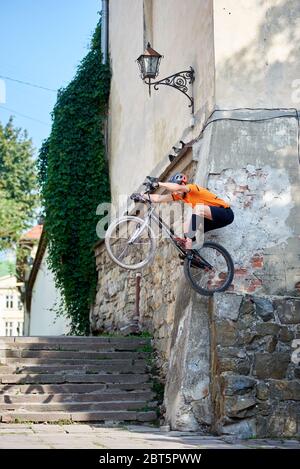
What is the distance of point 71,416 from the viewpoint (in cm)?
940

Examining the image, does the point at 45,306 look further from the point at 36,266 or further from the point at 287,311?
the point at 287,311

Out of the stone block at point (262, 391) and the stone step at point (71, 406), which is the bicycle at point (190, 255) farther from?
the stone step at point (71, 406)

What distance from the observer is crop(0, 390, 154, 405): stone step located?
9.72m

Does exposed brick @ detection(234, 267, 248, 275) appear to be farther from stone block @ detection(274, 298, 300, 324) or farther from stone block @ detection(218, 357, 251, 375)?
stone block @ detection(218, 357, 251, 375)

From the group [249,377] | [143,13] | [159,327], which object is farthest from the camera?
[143,13]

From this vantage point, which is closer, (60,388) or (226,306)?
(226,306)

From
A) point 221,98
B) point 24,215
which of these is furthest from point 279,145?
point 24,215

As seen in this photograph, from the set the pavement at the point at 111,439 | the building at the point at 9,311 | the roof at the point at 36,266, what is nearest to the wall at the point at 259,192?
the pavement at the point at 111,439

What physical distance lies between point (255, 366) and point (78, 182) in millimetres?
8871

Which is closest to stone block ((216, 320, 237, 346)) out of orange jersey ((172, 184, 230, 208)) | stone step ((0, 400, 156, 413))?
orange jersey ((172, 184, 230, 208))

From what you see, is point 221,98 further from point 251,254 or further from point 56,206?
point 56,206

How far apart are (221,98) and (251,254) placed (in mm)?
1920

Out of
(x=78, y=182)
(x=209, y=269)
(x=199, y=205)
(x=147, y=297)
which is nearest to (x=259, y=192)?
(x=199, y=205)

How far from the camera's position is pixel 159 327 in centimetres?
1130
